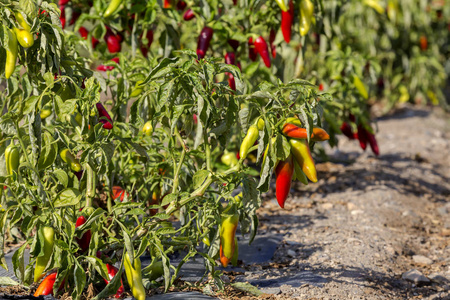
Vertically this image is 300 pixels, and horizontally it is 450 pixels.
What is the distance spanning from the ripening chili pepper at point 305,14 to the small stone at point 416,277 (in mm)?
1185

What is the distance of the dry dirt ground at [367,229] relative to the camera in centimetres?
213

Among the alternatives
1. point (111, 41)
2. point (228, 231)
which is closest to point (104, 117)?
point (228, 231)

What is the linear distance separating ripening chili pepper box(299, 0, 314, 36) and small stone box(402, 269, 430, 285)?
1185 millimetres

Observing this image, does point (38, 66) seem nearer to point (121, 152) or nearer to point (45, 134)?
point (45, 134)

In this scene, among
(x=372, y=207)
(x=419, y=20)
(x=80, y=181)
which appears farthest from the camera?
(x=419, y=20)

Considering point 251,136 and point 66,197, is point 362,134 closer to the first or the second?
point 251,136

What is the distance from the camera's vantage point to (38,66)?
5.82 ft

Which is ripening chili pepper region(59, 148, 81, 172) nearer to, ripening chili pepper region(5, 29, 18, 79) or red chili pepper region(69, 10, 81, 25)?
ripening chili pepper region(5, 29, 18, 79)

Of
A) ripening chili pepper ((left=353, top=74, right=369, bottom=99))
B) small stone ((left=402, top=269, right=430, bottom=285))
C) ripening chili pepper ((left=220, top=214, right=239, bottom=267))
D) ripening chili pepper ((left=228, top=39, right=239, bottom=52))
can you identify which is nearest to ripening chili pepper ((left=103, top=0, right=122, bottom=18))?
ripening chili pepper ((left=228, top=39, right=239, bottom=52))

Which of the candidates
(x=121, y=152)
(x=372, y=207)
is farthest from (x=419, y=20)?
(x=121, y=152)

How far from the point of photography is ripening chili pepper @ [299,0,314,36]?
8.35 feet

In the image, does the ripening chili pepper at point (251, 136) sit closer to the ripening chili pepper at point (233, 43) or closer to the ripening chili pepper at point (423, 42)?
the ripening chili pepper at point (233, 43)

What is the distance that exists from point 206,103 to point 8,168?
0.64 metres

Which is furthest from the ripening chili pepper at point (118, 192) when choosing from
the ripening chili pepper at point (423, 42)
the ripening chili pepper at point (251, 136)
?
the ripening chili pepper at point (423, 42)
